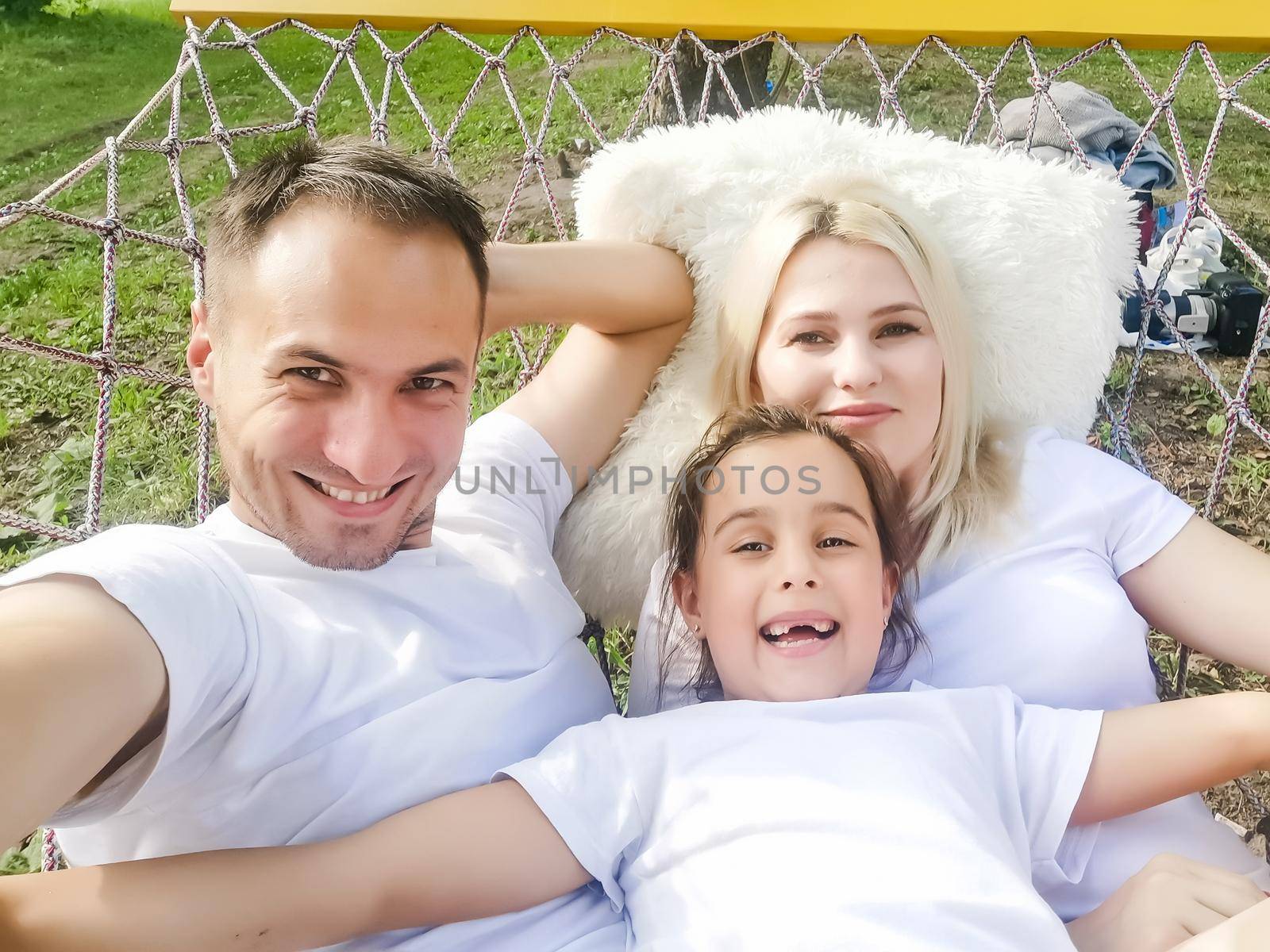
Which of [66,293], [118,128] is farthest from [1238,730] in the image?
[118,128]

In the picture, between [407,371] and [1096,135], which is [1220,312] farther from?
[407,371]

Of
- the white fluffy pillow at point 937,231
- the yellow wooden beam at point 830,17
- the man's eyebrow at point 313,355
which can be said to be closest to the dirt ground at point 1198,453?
the white fluffy pillow at point 937,231

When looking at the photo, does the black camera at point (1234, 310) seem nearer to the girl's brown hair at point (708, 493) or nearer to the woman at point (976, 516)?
the woman at point (976, 516)

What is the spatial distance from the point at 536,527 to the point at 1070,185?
974 mm

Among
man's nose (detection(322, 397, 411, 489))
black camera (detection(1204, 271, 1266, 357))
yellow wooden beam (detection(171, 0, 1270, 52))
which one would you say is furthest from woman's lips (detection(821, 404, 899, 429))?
black camera (detection(1204, 271, 1266, 357))

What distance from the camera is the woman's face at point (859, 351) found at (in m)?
1.26

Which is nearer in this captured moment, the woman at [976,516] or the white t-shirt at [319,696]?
the white t-shirt at [319,696]

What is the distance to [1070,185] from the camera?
1.48 m

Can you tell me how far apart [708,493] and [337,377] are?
488 mm

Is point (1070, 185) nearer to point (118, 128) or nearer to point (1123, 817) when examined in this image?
point (1123, 817)

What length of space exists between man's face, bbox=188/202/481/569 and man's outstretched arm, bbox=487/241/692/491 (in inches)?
12.6

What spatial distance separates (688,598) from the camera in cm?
124

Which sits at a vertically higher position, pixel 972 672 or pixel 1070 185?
pixel 1070 185

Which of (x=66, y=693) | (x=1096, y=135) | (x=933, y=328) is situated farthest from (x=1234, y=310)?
(x=66, y=693)
